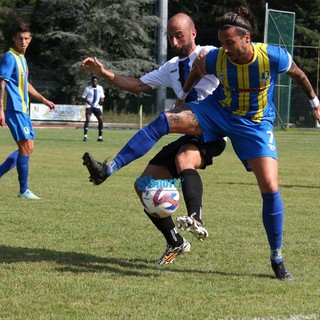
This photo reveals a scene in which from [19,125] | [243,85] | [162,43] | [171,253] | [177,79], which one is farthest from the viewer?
[162,43]

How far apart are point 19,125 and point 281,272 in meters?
5.07

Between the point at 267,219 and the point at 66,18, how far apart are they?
47.6 m

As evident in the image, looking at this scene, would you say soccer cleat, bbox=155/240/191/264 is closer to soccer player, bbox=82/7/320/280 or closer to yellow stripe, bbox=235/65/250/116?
soccer player, bbox=82/7/320/280

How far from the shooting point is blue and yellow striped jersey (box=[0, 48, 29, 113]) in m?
9.81

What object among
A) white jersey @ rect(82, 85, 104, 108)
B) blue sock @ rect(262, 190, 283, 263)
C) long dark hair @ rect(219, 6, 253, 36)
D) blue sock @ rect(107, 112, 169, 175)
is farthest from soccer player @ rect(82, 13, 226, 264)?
white jersey @ rect(82, 85, 104, 108)

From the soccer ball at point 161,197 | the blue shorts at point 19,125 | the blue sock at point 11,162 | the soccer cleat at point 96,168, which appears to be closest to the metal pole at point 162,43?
the blue sock at point 11,162

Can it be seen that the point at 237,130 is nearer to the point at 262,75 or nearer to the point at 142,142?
the point at 262,75

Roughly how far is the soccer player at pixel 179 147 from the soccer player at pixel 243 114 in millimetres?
276

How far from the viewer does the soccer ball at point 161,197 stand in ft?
19.0

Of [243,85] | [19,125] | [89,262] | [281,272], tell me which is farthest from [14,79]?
[281,272]

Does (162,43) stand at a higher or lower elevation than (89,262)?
higher

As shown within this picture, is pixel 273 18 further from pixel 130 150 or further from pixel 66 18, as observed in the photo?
pixel 130 150

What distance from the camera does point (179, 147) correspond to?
6.22 meters

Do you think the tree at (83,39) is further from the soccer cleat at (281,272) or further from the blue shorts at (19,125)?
the soccer cleat at (281,272)
